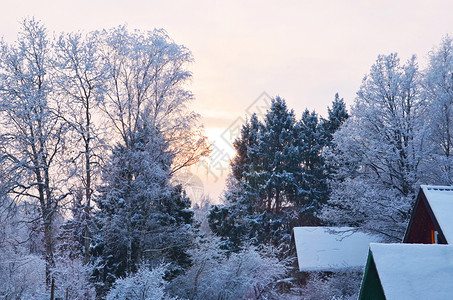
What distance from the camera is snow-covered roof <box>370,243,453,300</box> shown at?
24.9 feet

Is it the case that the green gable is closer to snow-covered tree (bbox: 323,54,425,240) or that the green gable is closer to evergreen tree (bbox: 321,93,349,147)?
snow-covered tree (bbox: 323,54,425,240)

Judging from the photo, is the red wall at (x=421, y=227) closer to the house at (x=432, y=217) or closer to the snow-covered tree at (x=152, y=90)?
the house at (x=432, y=217)

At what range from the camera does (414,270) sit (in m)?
8.06

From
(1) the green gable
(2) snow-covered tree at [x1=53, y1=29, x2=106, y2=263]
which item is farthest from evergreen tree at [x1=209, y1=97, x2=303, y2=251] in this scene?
(1) the green gable

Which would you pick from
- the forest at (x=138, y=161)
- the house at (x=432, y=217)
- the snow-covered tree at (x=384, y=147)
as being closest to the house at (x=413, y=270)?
the house at (x=432, y=217)

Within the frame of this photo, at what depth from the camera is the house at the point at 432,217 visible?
12.3 meters

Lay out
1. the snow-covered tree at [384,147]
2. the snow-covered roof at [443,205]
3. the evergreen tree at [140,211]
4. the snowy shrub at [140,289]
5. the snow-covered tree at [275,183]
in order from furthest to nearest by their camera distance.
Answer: the snow-covered tree at [275,183], the snow-covered tree at [384,147], the evergreen tree at [140,211], the snowy shrub at [140,289], the snow-covered roof at [443,205]

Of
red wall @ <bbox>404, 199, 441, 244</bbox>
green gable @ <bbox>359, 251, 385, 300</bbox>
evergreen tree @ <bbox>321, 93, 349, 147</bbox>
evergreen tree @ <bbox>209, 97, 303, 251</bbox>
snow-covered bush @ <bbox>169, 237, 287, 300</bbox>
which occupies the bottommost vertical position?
snow-covered bush @ <bbox>169, 237, 287, 300</bbox>

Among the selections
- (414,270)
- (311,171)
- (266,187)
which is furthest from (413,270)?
(311,171)

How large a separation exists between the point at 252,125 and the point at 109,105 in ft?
70.4

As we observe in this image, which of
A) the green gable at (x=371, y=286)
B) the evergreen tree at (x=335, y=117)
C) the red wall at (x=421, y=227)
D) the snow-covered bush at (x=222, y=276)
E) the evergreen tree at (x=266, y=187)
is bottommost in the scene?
the snow-covered bush at (x=222, y=276)

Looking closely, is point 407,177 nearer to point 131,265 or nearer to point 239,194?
point 131,265

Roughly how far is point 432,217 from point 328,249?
12.7 m

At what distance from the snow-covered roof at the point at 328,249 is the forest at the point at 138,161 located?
1.12 metres
